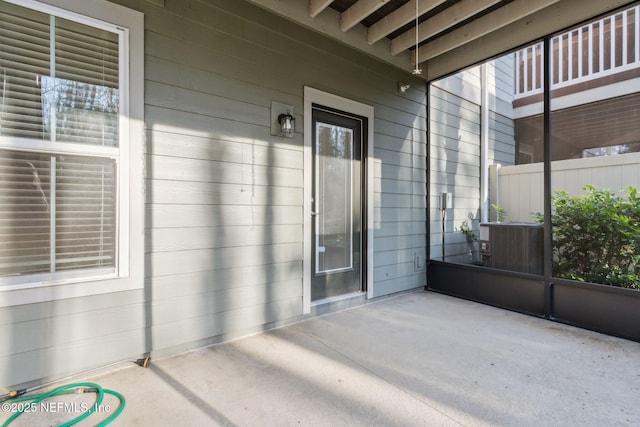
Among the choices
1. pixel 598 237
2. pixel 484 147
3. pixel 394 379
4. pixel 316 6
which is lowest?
pixel 394 379

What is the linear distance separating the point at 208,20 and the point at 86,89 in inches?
40.8

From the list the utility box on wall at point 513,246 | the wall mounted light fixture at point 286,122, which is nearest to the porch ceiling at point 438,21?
the wall mounted light fixture at point 286,122

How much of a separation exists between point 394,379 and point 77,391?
1.91m

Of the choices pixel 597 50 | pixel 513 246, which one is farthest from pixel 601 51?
pixel 513 246

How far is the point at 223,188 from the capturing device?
2.56 metres

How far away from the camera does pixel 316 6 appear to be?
2.84m

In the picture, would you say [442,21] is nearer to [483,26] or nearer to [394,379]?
[483,26]

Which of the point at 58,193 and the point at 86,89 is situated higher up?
the point at 86,89

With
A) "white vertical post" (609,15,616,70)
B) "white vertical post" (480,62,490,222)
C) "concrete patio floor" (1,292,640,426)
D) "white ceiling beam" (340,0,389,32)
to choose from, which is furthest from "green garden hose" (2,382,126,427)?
"white vertical post" (609,15,616,70)

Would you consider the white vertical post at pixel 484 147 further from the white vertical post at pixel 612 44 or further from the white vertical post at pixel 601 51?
the white vertical post at pixel 612 44

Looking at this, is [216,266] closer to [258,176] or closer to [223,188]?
[223,188]

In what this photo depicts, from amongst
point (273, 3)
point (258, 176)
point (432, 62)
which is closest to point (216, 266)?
point (258, 176)

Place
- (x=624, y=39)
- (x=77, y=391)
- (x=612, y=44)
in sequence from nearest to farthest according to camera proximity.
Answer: (x=77, y=391) → (x=624, y=39) → (x=612, y=44)

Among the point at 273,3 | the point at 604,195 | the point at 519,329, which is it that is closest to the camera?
the point at 273,3
